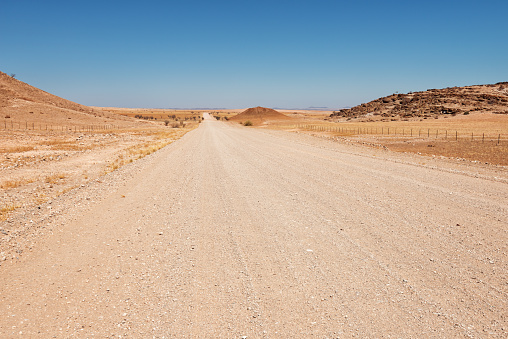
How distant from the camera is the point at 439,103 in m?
87.5

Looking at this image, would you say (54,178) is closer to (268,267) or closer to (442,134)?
(268,267)

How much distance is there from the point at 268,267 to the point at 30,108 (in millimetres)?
74008

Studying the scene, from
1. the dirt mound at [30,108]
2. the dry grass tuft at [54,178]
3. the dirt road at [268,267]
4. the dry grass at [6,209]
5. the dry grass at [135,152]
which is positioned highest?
the dirt mound at [30,108]

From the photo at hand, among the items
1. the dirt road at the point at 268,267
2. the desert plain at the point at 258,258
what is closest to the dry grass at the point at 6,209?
the desert plain at the point at 258,258

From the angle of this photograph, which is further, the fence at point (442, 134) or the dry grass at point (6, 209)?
the fence at point (442, 134)

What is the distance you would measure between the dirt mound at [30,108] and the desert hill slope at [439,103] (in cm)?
7729

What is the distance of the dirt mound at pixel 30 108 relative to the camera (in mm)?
56250

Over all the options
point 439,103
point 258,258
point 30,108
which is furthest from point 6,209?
point 439,103

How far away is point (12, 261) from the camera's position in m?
5.72

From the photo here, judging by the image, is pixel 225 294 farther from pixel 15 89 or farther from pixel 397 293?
pixel 15 89

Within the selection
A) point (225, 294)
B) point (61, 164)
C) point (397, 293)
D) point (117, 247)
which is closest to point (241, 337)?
point (225, 294)

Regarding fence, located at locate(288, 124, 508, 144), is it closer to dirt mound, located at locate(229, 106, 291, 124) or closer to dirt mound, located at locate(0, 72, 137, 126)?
dirt mound, located at locate(0, 72, 137, 126)

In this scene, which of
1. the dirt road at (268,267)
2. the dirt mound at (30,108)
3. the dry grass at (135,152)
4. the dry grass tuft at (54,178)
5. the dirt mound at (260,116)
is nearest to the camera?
the dirt road at (268,267)

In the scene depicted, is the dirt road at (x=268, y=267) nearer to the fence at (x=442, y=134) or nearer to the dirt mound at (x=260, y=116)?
the fence at (x=442, y=134)
